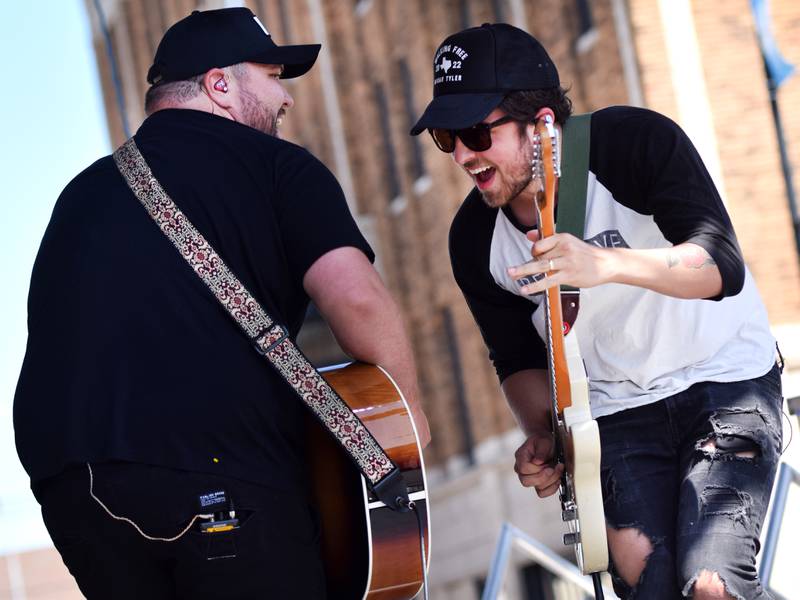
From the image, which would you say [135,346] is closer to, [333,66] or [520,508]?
[520,508]

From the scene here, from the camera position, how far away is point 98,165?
3.73m

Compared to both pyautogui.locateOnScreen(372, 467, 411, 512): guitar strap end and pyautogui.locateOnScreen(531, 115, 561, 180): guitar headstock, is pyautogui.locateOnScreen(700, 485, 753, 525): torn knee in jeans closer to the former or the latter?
pyautogui.locateOnScreen(372, 467, 411, 512): guitar strap end

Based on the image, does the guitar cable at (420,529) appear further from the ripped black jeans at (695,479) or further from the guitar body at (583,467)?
the ripped black jeans at (695,479)

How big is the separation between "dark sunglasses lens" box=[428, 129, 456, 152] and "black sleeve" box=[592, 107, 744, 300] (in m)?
0.39

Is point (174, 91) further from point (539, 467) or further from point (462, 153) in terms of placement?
point (539, 467)

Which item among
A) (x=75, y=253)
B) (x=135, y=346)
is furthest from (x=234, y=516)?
(x=75, y=253)

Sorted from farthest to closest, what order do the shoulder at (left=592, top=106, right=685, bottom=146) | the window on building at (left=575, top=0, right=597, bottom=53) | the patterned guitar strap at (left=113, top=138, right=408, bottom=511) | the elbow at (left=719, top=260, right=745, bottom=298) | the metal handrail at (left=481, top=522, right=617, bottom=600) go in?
the window on building at (left=575, top=0, right=597, bottom=53) → the metal handrail at (left=481, top=522, right=617, bottom=600) → the shoulder at (left=592, top=106, right=685, bottom=146) → the elbow at (left=719, top=260, right=745, bottom=298) → the patterned guitar strap at (left=113, top=138, right=408, bottom=511)

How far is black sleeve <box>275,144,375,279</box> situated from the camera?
351cm

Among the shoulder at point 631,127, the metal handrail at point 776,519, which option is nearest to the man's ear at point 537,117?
the shoulder at point 631,127

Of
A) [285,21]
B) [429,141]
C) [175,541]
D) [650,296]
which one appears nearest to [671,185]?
[650,296]

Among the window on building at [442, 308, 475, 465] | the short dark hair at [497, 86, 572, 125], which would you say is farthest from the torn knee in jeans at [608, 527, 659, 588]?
the window on building at [442, 308, 475, 465]

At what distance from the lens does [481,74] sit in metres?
4.04

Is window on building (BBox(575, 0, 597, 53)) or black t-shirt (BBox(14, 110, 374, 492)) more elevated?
Answer: window on building (BBox(575, 0, 597, 53))

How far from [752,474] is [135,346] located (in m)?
1.59
